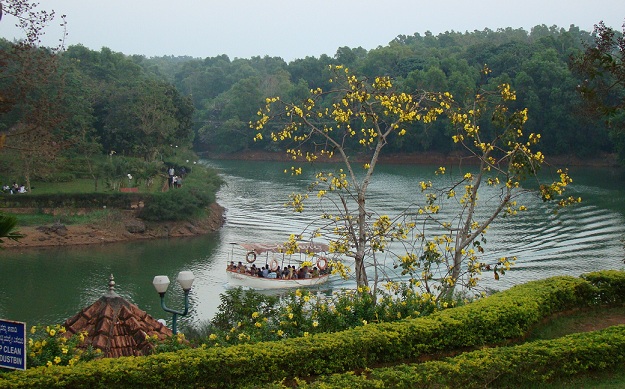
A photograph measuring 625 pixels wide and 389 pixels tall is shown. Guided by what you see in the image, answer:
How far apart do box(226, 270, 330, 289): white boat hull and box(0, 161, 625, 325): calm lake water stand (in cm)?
51

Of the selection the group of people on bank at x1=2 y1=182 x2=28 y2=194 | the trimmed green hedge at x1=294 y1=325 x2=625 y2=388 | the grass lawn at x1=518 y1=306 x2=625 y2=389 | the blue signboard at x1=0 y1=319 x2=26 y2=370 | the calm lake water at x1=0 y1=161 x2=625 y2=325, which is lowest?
the calm lake water at x1=0 y1=161 x2=625 y2=325

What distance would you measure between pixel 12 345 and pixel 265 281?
20.3m

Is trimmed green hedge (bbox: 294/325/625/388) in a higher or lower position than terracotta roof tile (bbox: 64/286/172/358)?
higher

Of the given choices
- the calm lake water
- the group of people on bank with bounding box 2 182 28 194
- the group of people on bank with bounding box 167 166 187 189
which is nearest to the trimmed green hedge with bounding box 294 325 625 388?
the calm lake water

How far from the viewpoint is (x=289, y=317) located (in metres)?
10.3

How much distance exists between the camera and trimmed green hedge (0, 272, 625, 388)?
8266mm

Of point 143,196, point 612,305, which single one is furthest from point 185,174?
point 612,305

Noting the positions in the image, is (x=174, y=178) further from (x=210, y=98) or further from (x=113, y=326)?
(x=210, y=98)

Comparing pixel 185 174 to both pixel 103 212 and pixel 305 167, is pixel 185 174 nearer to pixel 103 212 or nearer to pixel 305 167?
pixel 103 212

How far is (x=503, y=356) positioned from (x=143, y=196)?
101 ft

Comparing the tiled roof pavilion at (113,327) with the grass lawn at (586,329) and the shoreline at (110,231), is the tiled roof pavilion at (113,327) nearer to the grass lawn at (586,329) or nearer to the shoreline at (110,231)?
the grass lawn at (586,329)

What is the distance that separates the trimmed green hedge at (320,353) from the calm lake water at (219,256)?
445 inches

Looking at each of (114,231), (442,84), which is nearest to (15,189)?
(114,231)

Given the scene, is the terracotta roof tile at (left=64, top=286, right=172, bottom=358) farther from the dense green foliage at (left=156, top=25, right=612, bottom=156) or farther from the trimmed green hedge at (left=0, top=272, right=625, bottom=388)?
the dense green foliage at (left=156, top=25, right=612, bottom=156)
